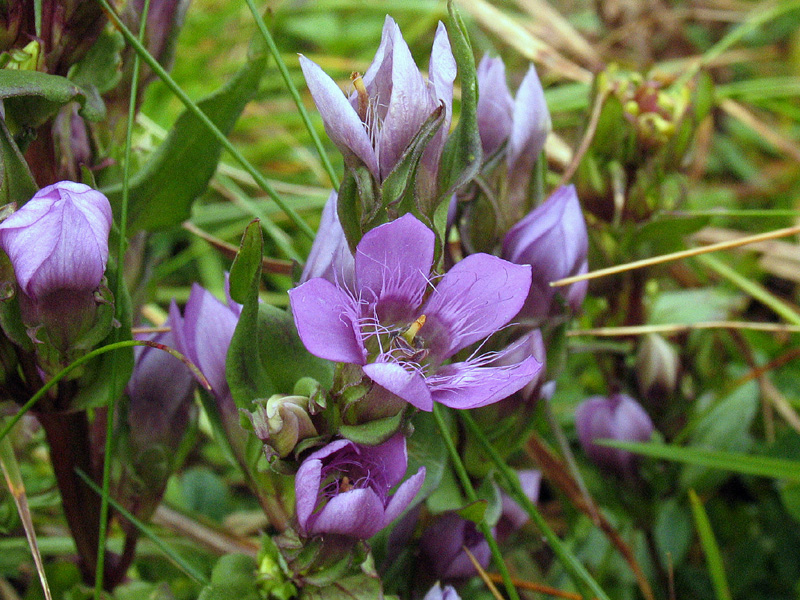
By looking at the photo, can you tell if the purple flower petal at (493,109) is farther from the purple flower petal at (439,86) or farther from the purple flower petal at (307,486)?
the purple flower petal at (307,486)

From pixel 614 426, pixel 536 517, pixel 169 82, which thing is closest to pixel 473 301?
pixel 536 517

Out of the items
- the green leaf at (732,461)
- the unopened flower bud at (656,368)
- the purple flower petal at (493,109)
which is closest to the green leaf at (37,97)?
the purple flower petal at (493,109)

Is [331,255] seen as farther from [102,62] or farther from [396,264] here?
[102,62]

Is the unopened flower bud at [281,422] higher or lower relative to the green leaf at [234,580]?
higher

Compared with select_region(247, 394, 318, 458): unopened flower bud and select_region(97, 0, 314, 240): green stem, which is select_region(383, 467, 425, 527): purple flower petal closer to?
select_region(247, 394, 318, 458): unopened flower bud

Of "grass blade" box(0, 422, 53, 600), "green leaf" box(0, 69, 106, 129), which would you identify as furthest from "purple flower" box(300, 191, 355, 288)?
"grass blade" box(0, 422, 53, 600)

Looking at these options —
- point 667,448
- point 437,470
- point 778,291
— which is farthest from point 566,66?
point 437,470
